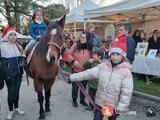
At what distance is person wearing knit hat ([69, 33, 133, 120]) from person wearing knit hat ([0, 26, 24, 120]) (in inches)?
99.9

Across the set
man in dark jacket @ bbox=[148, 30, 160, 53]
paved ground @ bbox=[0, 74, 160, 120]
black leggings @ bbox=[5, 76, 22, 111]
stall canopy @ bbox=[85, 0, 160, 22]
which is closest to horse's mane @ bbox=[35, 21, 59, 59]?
black leggings @ bbox=[5, 76, 22, 111]

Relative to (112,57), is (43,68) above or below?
below

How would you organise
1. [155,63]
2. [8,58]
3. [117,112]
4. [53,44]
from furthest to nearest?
1. [155,63]
2. [8,58]
3. [53,44]
4. [117,112]

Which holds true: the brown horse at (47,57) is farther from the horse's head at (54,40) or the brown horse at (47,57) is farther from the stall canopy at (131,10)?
the stall canopy at (131,10)

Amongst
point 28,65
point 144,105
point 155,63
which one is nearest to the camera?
point 28,65

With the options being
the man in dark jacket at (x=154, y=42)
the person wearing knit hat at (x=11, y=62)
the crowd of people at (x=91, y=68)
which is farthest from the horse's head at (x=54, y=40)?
the man in dark jacket at (x=154, y=42)

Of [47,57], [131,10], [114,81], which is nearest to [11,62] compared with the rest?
[47,57]

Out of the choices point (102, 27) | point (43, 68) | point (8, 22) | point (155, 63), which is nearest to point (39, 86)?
point (43, 68)

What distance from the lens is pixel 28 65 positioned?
7289 mm

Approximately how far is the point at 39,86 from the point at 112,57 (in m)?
2.92

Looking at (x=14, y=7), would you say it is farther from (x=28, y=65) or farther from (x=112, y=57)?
(x=112, y=57)

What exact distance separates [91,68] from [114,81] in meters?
1.20

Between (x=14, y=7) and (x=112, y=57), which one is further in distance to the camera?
(x=14, y=7)

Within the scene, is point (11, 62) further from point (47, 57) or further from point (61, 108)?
point (61, 108)
